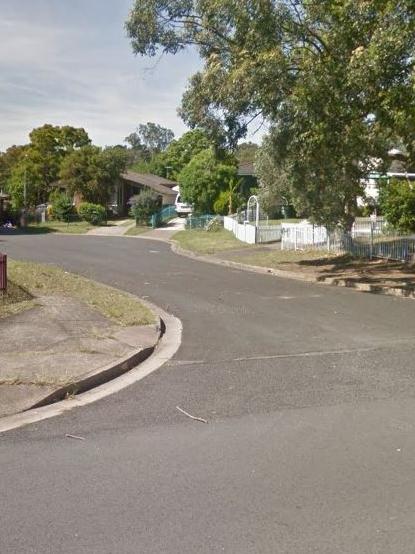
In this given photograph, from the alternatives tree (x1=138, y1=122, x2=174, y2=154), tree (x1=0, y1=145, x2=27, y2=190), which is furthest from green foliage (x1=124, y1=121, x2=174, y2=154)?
tree (x1=0, y1=145, x2=27, y2=190)

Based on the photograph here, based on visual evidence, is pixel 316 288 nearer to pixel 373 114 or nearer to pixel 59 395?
pixel 373 114

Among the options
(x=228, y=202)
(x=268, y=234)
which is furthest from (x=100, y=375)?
(x=228, y=202)

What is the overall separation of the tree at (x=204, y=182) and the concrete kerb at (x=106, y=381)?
127ft

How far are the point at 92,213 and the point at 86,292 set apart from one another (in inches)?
1544

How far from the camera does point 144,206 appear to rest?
50.7 metres

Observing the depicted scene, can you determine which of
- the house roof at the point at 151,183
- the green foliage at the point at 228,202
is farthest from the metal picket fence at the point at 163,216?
the green foliage at the point at 228,202

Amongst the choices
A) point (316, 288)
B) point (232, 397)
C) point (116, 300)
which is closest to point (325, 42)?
point (316, 288)

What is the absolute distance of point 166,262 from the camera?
81.9ft

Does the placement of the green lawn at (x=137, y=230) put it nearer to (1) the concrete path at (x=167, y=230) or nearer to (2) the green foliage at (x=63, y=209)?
(1) the concrete path at (x=167, y=230)

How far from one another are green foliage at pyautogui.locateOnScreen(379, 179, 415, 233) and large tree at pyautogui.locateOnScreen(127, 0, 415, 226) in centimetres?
261

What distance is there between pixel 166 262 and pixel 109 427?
1876 cm

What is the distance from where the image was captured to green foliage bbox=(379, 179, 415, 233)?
67.3 feet

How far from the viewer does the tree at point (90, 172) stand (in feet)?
182

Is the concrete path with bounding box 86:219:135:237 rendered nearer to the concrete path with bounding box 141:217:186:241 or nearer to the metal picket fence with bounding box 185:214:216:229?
the concrete path with bounding box 141:217:186:241
